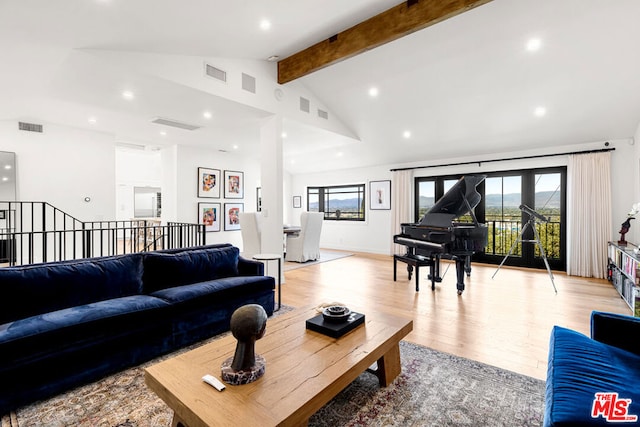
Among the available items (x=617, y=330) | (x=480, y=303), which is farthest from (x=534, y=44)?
(x=617, y=330)

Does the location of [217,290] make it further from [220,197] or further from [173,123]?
[220,197]

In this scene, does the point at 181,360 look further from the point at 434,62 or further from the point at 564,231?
the point at 564,231

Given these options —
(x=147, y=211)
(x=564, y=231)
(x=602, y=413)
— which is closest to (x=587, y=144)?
(x=564, y=231)

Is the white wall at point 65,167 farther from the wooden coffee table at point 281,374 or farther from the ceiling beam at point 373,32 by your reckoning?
the wooden coffee table at point 281,374

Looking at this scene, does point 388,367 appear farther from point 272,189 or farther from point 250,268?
point 272,189

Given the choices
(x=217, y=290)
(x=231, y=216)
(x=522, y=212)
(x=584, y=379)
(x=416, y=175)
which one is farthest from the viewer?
(x=231, y=216)

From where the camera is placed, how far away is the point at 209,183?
7.89 meters

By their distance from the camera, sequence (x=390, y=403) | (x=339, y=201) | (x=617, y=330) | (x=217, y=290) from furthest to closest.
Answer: (x=339, y=201) < (x=217, y=290) < (x=390, y=403) < (x=617, y=330)

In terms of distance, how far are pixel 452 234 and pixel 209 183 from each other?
6.09 metres

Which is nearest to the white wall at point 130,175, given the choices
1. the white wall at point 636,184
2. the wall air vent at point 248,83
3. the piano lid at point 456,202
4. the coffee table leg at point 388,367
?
the wall air vent at point 248,83

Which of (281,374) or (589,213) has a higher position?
(589,213)

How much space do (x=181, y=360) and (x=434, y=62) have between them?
15.7ft

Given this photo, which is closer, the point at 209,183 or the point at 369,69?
the point at 369,69

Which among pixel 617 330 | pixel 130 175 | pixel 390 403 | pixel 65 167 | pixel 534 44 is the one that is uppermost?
pixel 534 44
